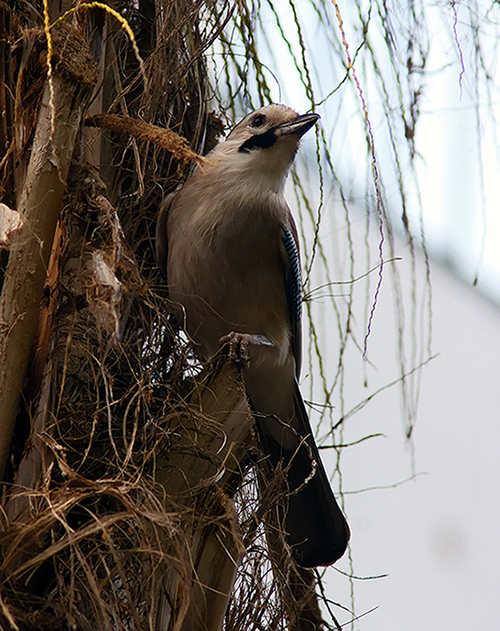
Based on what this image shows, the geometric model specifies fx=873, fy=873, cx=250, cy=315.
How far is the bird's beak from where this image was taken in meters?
2.45

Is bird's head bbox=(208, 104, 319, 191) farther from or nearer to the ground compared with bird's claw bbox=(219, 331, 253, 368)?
farther from the ground

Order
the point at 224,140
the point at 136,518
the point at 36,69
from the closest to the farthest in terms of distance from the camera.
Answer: the point at 136,518 < the point at 36,69 < the point at 224,140

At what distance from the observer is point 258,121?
2.49 m

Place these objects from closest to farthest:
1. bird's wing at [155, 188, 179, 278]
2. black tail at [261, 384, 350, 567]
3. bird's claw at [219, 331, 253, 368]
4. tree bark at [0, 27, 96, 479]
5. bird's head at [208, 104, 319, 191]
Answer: tree bark at [0, 27, 96, 479] → bird's claw at [219, 331, 253, 368] → black tail at [261, 384, 350, 567] → bird's wing at [155, 188, 179, 278] → bird's head at [208, 104, 319, 191]

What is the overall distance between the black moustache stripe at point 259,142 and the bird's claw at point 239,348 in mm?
649

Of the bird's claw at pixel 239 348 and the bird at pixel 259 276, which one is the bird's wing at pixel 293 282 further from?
the bird's claw at pixel 239 348

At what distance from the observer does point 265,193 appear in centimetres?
247

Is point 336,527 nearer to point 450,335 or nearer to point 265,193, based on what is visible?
point 265,193

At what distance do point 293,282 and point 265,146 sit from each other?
40 centimetres

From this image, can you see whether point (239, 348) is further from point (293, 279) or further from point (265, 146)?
point (265, 146)

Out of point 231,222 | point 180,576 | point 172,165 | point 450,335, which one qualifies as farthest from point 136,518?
point 450,335

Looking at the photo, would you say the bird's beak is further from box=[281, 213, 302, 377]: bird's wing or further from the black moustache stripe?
box=[281, 213, 302, 377]: bird's wing

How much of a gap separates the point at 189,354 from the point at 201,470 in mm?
595

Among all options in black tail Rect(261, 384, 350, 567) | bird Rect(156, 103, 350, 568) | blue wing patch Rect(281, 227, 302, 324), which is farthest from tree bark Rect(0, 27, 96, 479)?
blue wing patch Rect(281, 227, 302, 324)
